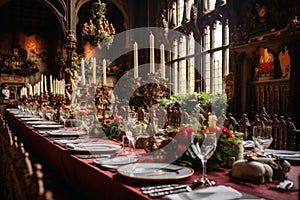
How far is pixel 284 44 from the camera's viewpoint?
5.68m

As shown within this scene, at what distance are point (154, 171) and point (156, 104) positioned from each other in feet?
2.20

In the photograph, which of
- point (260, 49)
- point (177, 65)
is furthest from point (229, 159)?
point (177, 65)

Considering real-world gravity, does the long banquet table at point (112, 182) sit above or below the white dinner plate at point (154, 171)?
below

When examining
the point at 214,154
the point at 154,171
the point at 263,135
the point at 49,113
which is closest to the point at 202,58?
the point at 49,113

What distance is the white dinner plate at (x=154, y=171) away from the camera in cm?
140

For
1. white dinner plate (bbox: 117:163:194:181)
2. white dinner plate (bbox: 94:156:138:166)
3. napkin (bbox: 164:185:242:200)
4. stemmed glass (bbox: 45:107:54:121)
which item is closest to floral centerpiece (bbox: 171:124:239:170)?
white dinner plate (bbox: 117:163:194:181)

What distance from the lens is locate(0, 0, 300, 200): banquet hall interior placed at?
146 centimetres

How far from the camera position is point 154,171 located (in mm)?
1510

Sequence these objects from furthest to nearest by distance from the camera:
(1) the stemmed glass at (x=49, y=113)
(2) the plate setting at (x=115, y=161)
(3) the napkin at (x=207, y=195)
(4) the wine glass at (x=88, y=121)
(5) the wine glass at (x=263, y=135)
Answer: (1) the stemmed glass at (x=49, y=113), (4) the wine glass at (x=88, y=121), (5) the wine glass at (x=263, y=135), (2) the plate setting at (x=115, y=161), (3) the napkin at (x=207, y=195)

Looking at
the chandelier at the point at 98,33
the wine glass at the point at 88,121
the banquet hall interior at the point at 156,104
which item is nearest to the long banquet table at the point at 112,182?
the banquet hall interior at the point at 156,104

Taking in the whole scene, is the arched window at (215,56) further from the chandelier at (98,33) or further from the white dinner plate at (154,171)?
the white dinner plate at (154,171)

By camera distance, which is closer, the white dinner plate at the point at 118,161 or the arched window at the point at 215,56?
the white dinner plate at the point at 118,161

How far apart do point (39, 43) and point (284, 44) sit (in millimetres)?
12190

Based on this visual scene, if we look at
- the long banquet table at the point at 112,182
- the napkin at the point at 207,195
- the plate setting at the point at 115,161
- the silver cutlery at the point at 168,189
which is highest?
the plate setting at the point at 115,161
